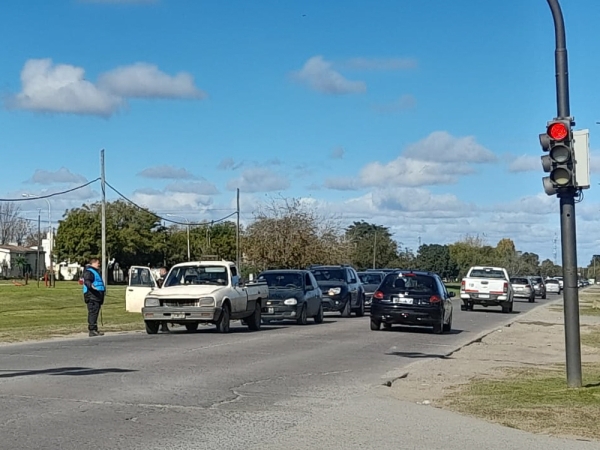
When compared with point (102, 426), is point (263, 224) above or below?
above

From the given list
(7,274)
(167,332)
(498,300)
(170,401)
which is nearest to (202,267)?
(167,332)

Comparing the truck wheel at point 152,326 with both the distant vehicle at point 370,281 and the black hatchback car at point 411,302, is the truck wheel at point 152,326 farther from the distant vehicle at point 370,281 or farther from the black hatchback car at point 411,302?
the distant vehicle at point 370,281

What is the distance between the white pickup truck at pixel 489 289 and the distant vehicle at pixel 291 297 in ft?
45.3

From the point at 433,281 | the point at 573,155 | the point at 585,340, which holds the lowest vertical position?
the point at 585,340

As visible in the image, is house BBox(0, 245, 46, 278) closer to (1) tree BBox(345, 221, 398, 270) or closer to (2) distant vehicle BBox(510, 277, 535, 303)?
(1) tree BBox(345, 221, 398, 270)

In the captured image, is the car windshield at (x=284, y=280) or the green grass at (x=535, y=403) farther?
the car windshield at (x=284, y=280)

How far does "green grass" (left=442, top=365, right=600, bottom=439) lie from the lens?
10359 millimetres

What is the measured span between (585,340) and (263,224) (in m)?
46.6

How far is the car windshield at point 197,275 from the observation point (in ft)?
76.8

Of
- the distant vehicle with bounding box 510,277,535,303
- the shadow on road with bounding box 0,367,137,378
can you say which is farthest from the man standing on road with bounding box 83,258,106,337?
the distant vehicle with bounding box 510,277,535,303

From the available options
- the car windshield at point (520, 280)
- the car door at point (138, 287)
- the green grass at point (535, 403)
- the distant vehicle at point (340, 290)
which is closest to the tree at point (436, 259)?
the car windshield at point (520, 280)

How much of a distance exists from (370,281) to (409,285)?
14.7m

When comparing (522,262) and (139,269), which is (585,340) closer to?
(139,269)

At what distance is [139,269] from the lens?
108 feet
